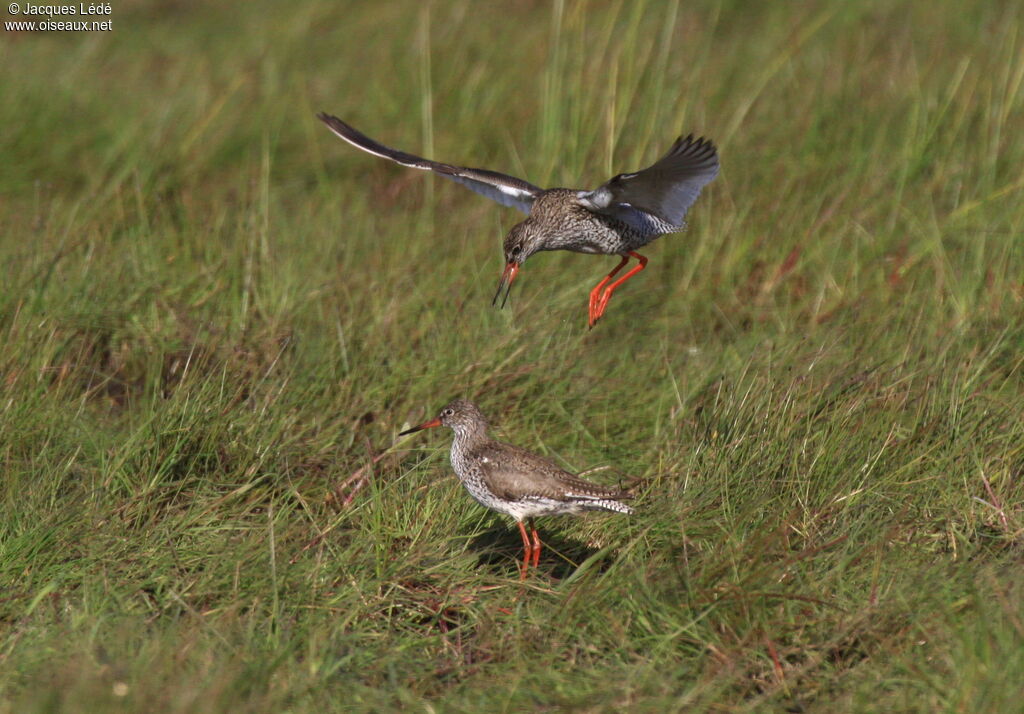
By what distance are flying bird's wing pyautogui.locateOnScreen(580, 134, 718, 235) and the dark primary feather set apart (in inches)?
47.7

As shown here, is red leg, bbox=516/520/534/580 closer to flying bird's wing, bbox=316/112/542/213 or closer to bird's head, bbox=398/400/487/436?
bird's head, bbox=398/400/487/436

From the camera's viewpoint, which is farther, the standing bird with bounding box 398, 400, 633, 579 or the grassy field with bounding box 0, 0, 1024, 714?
the standing bird with bounding box 398, 400, 633, 579

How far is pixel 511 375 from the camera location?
21.0ft

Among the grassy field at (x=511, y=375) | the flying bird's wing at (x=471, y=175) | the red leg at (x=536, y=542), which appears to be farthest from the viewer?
the flying bird's wing at (x=471, y=175)

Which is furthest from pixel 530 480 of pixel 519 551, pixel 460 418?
pixel 460 418

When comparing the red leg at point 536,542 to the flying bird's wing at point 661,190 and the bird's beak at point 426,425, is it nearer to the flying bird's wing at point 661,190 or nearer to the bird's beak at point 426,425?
the bird's beak at point 426,425

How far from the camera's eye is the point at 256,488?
5652 millimetres

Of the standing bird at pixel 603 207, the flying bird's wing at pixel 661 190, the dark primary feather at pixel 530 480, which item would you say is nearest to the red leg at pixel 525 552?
the dark primary feather at pixel 530 480

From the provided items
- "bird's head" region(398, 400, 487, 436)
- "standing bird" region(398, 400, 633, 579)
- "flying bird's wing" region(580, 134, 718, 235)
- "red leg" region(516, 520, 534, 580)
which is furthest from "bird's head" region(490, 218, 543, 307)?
"red leg" region(516, 520, 534, 580)

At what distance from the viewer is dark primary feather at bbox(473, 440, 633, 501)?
513 centimetres

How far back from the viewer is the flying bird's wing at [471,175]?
21.4 ft

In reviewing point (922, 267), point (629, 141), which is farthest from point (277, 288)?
point (922, 267)

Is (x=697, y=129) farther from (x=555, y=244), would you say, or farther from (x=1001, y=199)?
(x=555, y=244)

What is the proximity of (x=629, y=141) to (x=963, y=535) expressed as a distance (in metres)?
3.81
